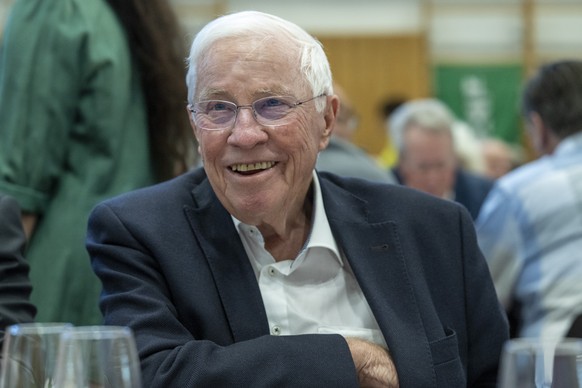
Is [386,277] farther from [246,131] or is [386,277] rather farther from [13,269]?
[13,269]

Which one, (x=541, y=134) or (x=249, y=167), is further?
(x=541, y=134)

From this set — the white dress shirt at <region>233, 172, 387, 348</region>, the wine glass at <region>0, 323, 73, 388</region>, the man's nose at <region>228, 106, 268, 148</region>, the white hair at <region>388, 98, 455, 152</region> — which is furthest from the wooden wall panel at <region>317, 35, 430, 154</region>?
the wine glass at <region>0, 323, 73, 388</region>

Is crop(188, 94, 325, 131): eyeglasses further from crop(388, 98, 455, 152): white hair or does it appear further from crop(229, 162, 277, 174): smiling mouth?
crop(388, 98, 455, 152): white hair

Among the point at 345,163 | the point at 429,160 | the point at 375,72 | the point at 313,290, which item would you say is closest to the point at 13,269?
the point at 313,290

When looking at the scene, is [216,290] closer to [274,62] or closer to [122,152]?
[274,62]

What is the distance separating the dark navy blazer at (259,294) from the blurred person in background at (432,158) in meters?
3.57

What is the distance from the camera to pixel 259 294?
2047mm

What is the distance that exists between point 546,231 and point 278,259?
70.4 inches

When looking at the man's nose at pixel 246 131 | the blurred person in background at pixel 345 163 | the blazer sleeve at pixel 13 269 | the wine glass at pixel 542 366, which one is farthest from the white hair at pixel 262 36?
the blurred person in background at pixel 345 163

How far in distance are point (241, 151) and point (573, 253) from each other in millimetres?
1959

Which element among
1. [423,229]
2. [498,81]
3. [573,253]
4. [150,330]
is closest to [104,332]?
[150,330]

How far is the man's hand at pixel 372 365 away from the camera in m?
1.95

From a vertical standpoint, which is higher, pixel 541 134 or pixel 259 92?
pixel 259 92

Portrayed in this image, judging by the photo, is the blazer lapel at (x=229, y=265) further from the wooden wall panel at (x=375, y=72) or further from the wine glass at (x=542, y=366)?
the wooden wall panel at (x=375, y=72)
